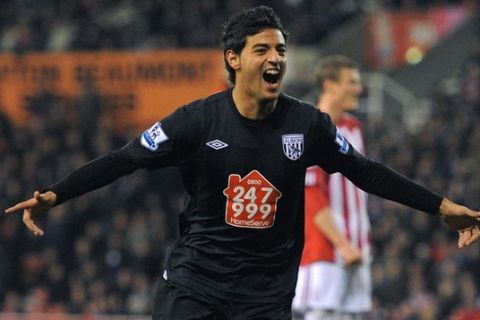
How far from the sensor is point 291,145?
550 centimetres

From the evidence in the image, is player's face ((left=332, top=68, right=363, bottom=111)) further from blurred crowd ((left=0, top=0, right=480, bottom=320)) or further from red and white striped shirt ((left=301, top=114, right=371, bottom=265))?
blurred crowd ((left=0, top=0, right=480, bottom=320))

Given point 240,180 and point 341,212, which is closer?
point 240,180

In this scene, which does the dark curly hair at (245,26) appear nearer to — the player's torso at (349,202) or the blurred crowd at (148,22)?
the player's torso at (349,202)

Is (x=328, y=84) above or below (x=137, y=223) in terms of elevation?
above

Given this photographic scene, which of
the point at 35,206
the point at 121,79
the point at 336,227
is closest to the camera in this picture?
the point at 35,206

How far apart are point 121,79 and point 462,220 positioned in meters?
13.9

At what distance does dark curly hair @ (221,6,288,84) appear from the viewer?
547cm

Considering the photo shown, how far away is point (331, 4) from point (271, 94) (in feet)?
51.7

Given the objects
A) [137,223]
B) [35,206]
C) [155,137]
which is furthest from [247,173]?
[137,223]

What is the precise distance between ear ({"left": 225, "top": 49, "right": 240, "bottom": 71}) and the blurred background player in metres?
2.26

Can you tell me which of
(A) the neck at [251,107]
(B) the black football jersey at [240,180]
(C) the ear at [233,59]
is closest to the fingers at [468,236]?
(B) the black football jersey at [240,180]

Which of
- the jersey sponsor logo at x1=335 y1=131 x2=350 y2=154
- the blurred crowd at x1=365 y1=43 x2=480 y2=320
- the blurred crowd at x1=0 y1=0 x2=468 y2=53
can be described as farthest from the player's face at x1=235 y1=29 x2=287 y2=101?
the blurred crowd at x1=0 y1=0 x2=468 y2=53

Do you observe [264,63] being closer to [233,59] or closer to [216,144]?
[233,59]

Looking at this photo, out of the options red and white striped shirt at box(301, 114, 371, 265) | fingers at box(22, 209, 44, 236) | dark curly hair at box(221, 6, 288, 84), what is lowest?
red and white striped shirt at box(301, 114, 371, 265)
